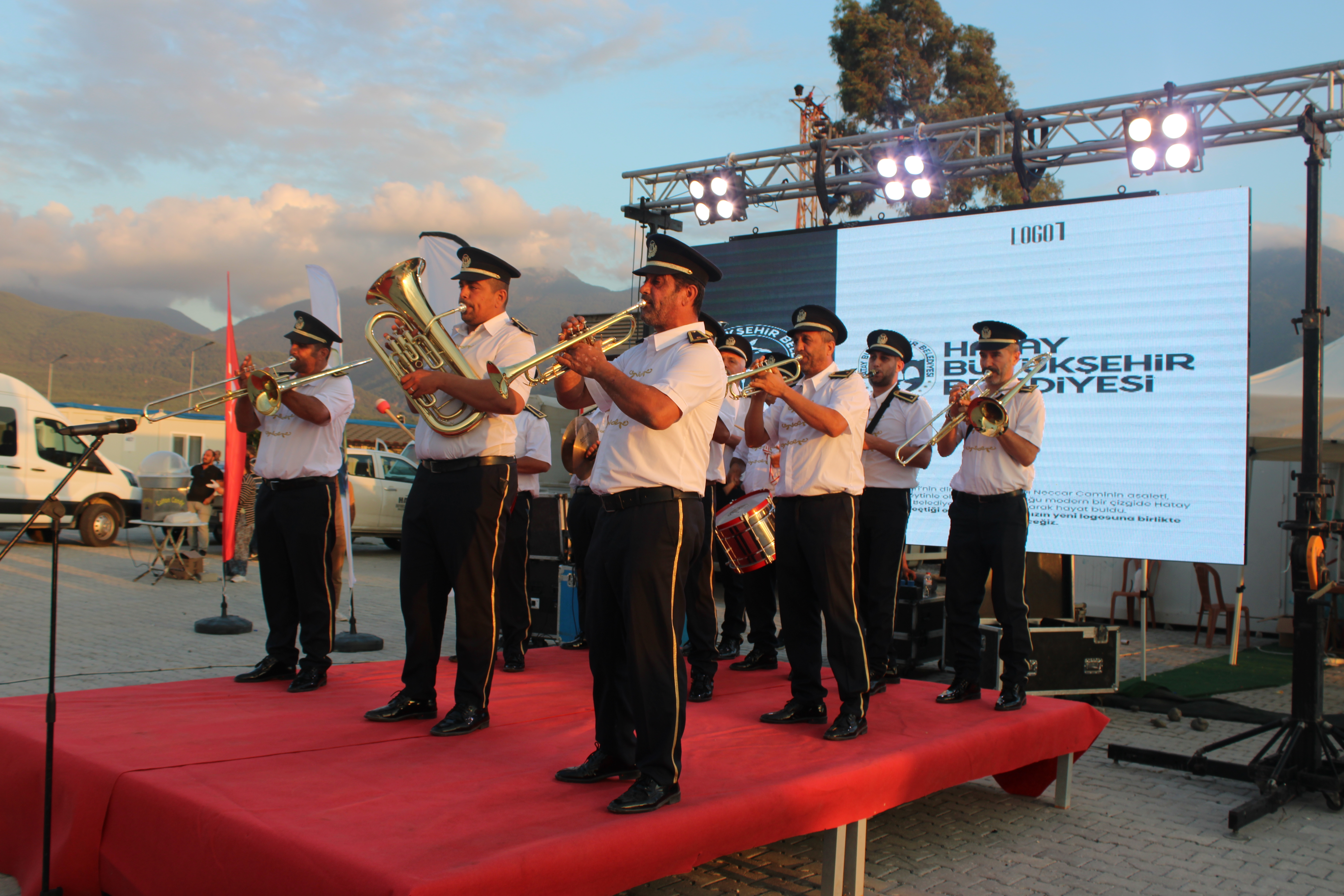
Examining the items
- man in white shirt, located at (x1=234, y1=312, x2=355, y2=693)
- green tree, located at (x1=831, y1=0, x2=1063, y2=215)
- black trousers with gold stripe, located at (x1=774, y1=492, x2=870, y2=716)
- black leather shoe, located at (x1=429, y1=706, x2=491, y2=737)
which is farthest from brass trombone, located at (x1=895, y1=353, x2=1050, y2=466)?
green tree, located at (x1=831, y1=0, x2=1063, y2=215)

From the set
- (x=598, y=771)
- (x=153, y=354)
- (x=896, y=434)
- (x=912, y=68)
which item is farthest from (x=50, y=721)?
(x=153, y=354)

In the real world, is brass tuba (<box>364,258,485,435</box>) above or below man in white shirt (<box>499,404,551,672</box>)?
above

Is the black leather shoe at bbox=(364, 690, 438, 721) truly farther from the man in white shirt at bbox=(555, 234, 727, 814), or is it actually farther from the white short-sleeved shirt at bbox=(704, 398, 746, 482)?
the white short-sleeved shirt at bbox=(704, 398, 746, 482)

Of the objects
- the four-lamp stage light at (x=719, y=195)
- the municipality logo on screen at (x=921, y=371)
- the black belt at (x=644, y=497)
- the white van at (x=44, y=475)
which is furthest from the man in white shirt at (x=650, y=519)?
the white van at (x=44, y=475)

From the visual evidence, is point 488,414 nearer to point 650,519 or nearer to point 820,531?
point 650,519

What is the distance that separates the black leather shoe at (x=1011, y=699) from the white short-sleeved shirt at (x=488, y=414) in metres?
2.62

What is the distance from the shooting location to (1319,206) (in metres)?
4.79

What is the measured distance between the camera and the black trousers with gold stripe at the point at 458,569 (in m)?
3.99

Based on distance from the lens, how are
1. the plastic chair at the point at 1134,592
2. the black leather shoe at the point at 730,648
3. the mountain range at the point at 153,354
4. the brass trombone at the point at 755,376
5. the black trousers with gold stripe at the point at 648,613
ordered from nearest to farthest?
the black trousers with gold stripe at the point at 648,613 < the brass trombone at the point at 755,376 < the black leather shoe at the point at 730,648 < the plastic chair at the point at 1134,592 < the mountain range at the point at 153,354

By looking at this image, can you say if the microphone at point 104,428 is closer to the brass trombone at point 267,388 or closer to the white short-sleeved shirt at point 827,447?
the brass trombone at point 267,388

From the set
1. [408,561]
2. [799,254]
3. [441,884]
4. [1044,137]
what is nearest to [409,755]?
[408,561]

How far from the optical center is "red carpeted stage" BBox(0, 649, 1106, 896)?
2.48 meters

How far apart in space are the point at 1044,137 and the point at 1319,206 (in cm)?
530

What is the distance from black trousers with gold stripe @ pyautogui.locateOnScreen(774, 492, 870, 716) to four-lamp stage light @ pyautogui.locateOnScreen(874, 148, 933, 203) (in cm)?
679
